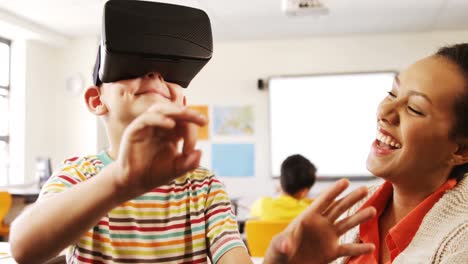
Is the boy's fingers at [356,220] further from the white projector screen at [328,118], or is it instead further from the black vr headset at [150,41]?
the white projector screen at [328,118]

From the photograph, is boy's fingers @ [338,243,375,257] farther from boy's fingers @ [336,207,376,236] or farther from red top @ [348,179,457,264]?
red top @ [348,179,457,264]

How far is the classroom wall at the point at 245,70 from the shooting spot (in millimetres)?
6699

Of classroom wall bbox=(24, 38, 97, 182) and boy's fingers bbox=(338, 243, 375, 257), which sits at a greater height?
classroom wall bbox=(24, 38, 97, 182)

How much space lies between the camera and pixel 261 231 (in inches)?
125

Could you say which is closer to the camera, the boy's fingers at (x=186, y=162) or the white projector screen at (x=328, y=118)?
the boy's fingers at (x=186, y=162)

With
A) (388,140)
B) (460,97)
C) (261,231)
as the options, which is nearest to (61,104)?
(261,231)

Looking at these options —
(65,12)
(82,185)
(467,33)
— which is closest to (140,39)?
(82,185)

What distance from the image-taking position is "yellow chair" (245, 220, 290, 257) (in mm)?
3145

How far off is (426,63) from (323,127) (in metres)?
5.56

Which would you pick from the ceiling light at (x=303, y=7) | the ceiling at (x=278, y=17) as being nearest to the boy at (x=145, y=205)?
the ceiling light at (x=303, y=7)

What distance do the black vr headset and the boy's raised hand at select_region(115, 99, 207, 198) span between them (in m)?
0.25

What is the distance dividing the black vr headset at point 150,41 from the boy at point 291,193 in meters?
2.55

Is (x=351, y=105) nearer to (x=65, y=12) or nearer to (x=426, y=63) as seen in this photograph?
(x=65, y=12)

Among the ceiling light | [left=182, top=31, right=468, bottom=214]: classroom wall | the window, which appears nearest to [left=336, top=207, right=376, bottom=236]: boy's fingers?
the ceiling light
